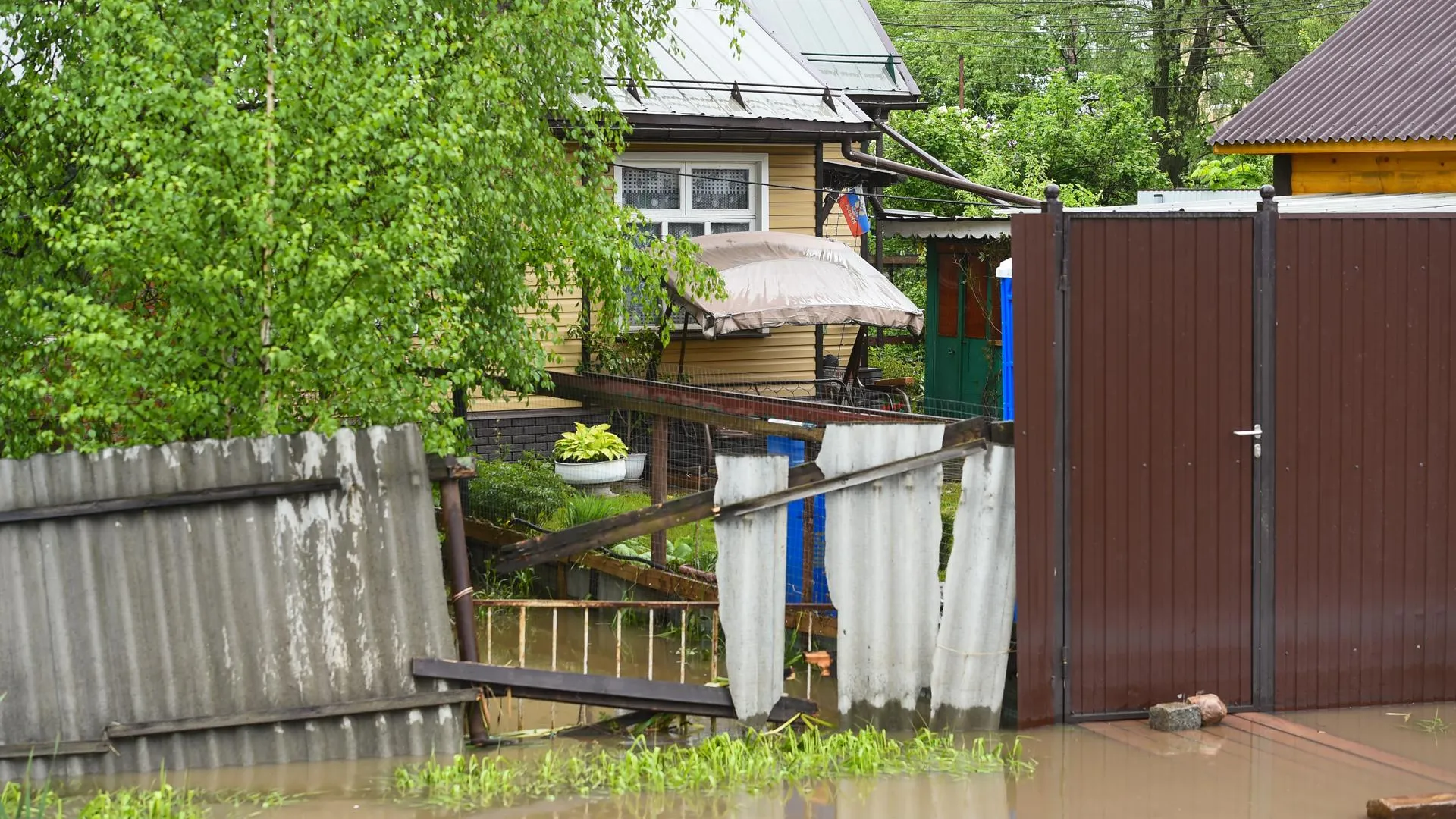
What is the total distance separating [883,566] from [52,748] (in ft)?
11.4

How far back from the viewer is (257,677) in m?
5.96

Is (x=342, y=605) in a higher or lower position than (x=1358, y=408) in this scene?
lower

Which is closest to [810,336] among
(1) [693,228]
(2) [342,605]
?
(1) [693,228]

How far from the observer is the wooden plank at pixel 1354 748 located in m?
5.84

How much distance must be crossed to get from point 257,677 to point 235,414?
3.90 ft

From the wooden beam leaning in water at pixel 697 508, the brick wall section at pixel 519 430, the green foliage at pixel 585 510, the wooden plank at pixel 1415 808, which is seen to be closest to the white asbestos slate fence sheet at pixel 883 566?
the wooden beam leaning in water at pixel 697 508

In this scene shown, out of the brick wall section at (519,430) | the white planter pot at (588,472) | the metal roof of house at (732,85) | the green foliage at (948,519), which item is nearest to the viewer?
the green foliage at (948,519)

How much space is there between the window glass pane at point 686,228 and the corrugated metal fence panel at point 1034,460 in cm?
874

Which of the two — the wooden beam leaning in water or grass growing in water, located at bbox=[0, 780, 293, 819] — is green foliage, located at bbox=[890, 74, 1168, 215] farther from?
grass growing in water, located at bbox=[0, 780, 293, 819]

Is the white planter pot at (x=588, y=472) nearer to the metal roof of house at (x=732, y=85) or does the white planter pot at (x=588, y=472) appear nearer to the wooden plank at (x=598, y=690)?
the metal roof of house at (x=732, y=85)

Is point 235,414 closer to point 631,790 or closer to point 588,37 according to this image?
point 631,790

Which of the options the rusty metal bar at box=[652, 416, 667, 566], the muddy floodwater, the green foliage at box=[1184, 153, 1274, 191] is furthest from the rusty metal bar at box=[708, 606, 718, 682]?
the green foliage at box=[1184, 153, 1274, 191]

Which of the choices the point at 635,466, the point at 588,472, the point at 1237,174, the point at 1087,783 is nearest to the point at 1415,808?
the point at 1087,783

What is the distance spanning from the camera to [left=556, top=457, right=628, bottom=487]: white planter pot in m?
11.2
